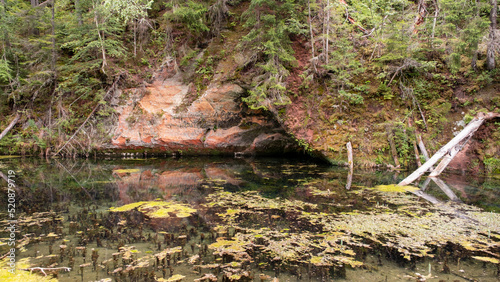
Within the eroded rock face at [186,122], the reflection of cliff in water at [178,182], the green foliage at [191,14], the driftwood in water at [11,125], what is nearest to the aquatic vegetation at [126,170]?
the reflection of cliff in water at [178,182]

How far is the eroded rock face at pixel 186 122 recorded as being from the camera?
45.3ft

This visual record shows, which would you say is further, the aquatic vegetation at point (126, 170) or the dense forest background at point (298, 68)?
the dense forest background at point (298, 68)

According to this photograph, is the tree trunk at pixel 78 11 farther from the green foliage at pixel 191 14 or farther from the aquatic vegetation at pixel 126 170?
the aquatic vegetation at pixel 126 170

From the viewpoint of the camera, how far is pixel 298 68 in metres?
13.0

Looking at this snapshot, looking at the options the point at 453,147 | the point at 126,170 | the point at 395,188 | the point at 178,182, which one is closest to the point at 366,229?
the point at 395,188

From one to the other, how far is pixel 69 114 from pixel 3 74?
3565 mm

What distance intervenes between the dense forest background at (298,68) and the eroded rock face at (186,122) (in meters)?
0.75

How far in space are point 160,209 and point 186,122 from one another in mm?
8701

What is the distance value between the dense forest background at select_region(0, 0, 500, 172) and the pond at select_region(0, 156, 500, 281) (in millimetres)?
3535

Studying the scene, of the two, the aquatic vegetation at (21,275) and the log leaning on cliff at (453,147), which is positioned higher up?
the log leaning on cliff at (453,147)

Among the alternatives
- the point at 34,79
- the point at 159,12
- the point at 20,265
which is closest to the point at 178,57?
the point at 159,12

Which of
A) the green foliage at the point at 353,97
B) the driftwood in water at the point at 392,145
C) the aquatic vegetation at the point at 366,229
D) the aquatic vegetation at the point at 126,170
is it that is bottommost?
the aquatic vegetation at the point at 126,170

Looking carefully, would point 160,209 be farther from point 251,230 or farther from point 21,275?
point 21,275

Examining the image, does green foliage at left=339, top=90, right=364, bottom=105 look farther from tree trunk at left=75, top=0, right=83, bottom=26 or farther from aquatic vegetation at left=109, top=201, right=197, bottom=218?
tree trunk at left=75, top=0, right=83, bottom=26
